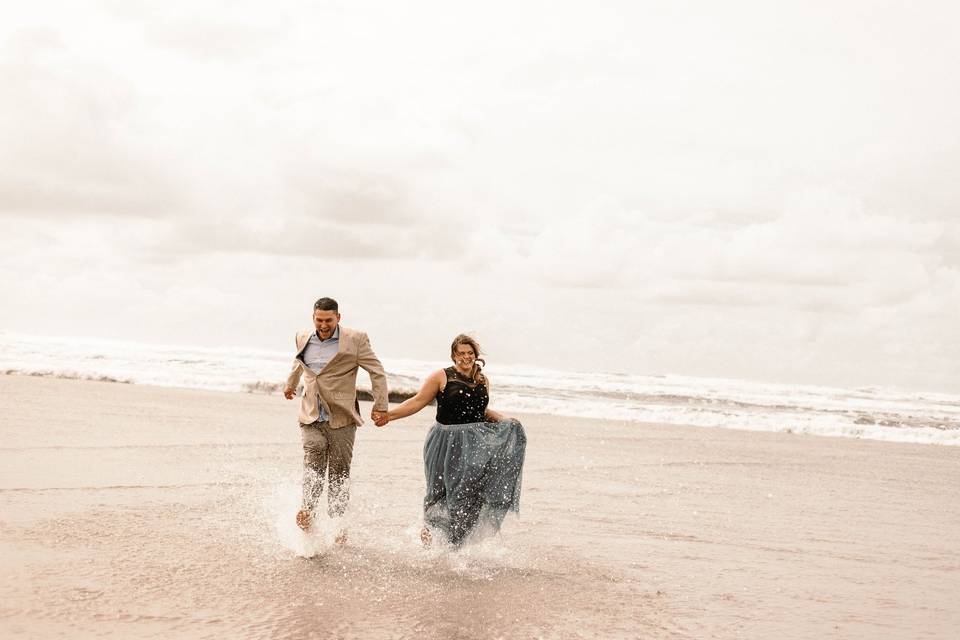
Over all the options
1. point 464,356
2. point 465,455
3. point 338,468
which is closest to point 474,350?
point 464,356

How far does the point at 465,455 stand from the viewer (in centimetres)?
687

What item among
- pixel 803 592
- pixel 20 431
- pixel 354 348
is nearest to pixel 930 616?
pixel 803 592

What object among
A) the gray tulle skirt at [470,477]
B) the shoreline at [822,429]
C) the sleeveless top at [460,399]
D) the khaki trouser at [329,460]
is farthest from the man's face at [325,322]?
the shoreline at [822,429]

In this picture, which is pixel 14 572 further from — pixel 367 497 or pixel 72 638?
pixel 367 497

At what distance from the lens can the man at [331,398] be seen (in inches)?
279

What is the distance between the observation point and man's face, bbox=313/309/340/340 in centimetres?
707

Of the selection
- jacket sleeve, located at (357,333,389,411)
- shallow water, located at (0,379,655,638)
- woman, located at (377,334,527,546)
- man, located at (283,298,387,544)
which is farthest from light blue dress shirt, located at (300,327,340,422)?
shallow water, located at (0,379,655,638)

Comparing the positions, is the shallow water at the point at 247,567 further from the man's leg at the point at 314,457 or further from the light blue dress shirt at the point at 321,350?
the light blue dress shirt at the point at 321,350

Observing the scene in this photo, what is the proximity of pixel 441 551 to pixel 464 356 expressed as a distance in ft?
5.28

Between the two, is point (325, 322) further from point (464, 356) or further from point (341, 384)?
point (464, 356)

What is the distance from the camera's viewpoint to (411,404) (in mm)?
6875

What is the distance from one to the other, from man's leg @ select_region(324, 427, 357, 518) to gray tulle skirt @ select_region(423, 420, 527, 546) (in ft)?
2.41

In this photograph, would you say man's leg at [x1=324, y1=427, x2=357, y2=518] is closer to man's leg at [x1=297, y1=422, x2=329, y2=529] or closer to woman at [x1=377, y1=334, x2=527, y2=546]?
man's leg at [x1=297, y1=422, x2=329, y2=529]

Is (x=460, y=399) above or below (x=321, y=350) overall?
below
